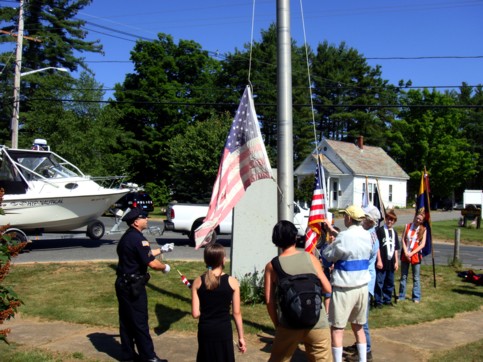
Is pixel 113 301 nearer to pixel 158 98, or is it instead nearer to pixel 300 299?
pixel 300 299

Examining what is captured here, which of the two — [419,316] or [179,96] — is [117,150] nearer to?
[179,96]

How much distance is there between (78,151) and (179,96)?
2427cm

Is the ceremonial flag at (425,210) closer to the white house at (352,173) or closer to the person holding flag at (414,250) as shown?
the person holding flag at (414,250)

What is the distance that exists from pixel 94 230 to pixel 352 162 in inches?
1445

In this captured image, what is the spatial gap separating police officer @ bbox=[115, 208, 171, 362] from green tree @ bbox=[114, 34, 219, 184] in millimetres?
44823

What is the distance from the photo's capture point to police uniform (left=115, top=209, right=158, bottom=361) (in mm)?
6059

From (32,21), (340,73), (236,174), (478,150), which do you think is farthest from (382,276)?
(478,150)

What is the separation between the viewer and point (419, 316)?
Result: 28.8 ft

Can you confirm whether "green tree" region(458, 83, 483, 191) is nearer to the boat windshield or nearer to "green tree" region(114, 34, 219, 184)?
"green tree" region(114, 34, 219, 184)

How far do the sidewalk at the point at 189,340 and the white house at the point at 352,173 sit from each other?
38.5 meters

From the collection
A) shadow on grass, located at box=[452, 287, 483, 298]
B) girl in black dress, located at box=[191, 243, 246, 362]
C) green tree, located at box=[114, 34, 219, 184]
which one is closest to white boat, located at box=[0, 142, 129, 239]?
shadow on grass, located at box=[452, 287, 483, 298]

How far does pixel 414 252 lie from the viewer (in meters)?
9.79

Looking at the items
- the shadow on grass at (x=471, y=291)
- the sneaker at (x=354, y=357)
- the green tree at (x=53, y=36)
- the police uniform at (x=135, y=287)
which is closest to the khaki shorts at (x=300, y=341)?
the sneaker at (x=354, y=357)

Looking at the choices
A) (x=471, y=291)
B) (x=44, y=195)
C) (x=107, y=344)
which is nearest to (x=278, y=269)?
(x=107, y=344)
